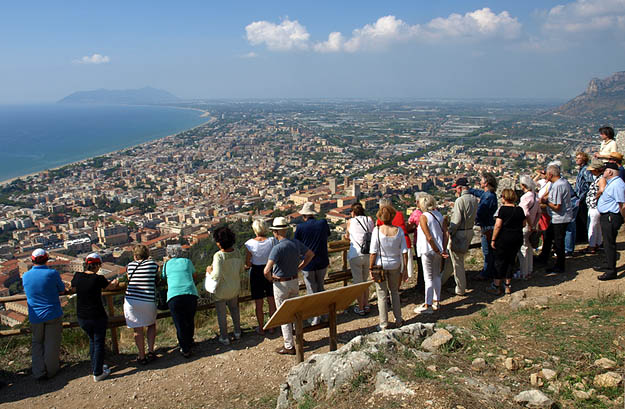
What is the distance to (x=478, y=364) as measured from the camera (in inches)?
117

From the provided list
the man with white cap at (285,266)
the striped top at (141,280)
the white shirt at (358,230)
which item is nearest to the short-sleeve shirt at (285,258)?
the man with white cap at (285,266)

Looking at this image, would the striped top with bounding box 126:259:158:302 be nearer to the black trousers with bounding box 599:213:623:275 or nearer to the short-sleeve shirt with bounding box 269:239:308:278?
the short-sleeve shirt with bounding box 269:239:308:278

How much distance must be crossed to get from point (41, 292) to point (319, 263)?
8.35 feet

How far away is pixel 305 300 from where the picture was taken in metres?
3.25

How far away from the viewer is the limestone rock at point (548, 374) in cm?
276

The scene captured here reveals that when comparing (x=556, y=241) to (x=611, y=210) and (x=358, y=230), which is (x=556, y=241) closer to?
(x=611, y=210)

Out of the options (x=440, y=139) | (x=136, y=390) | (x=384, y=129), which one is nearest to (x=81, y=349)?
(x=136, y=390)

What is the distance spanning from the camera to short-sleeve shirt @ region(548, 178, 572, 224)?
488cm

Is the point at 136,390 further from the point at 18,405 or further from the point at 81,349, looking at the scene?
the point at 81,349

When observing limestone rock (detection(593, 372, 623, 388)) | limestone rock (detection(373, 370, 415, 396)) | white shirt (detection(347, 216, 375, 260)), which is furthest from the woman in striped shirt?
limestone rock (detection(593, 372, 623, 388))

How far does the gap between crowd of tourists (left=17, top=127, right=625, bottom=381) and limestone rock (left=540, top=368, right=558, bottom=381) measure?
1.49m

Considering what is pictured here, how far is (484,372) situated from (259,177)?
53202mm

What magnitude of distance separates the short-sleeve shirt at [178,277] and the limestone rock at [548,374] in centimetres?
291

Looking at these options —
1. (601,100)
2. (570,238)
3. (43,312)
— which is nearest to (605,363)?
(570,238)
